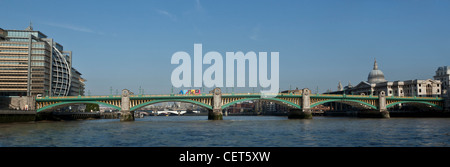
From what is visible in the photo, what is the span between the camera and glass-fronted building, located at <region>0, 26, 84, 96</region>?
441 ft

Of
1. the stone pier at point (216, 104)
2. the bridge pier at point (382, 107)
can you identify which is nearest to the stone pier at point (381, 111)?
the bridge pier at point (382, 107)

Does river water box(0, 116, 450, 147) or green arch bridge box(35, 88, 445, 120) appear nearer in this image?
river water box(0, 116, 450, 147)

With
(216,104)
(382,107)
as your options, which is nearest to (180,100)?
(216,104)

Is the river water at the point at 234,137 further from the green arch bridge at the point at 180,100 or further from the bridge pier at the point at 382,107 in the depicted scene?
the bridge pier at the point at 382,107

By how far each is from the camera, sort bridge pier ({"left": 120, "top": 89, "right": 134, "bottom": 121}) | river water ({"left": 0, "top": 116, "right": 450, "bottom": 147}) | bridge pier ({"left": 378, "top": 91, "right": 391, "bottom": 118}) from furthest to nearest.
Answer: bridge pier ({"left": 378, "top": 91, "right": 391, "bottom": 118}) → bridge pier ({"left": 120, "top": 89, "right": 134, "bottom": 121}) → river water ({"left": 0, "top": 116, "right": 450, "bottom": 147})

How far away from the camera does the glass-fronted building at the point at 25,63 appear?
13435cm

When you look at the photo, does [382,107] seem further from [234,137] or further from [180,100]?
[234,137]

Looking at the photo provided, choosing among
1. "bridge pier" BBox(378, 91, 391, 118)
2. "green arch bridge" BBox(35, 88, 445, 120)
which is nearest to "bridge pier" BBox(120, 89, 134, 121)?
"green arch bridge" BBox(35, 88, 445, 120)

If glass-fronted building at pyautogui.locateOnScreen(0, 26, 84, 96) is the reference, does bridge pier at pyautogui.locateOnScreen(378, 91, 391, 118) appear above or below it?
below

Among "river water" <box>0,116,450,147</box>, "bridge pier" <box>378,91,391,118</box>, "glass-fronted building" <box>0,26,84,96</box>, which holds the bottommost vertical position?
"river water" <box>0,116,450,147</box>

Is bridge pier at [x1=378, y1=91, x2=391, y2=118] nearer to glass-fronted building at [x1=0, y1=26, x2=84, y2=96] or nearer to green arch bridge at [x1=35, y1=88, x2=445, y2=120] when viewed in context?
green arch bridge at [x1=35, y1=88, x2=445, y2=120]
